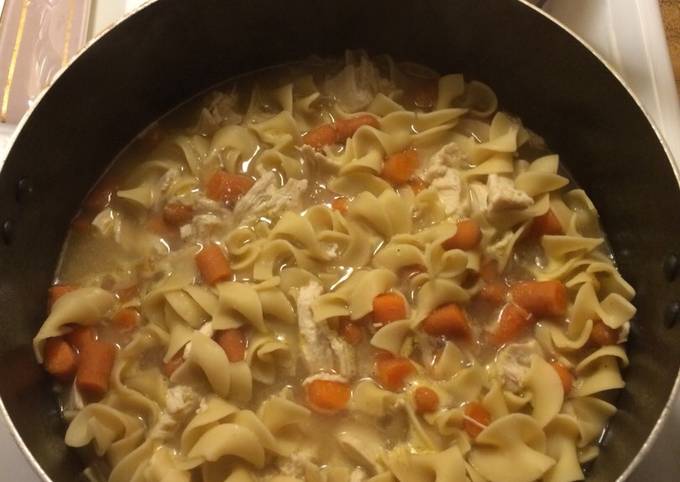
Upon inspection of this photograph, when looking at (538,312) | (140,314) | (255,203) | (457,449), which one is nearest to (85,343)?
(140,314)

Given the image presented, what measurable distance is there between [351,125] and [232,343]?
3.92 feet

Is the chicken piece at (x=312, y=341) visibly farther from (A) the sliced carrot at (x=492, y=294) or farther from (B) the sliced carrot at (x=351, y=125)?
(B) the sliced carrot at (x=351, y=125)

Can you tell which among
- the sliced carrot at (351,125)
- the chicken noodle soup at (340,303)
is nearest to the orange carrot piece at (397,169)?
the chicken noodle soup at (340,303)

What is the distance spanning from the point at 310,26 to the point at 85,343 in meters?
1.80

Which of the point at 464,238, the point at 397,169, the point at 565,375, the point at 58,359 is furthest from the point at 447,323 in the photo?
the point at 58,359

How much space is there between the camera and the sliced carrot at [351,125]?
367 centimetres

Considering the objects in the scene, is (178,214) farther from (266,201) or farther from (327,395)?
(327,395)

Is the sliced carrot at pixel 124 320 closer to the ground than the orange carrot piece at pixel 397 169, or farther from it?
closer to the ground

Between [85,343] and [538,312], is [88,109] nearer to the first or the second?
[85,343]

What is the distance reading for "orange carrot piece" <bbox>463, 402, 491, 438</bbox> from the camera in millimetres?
3033

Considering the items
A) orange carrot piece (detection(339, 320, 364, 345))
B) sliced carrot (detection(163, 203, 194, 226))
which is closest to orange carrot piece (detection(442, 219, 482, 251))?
orange carrot piece (detection(339, 320, 364, 345))

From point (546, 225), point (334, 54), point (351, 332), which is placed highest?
point (334, 54)

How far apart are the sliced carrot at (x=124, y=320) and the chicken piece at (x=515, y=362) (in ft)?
5.06

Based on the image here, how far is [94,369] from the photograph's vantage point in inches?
124
